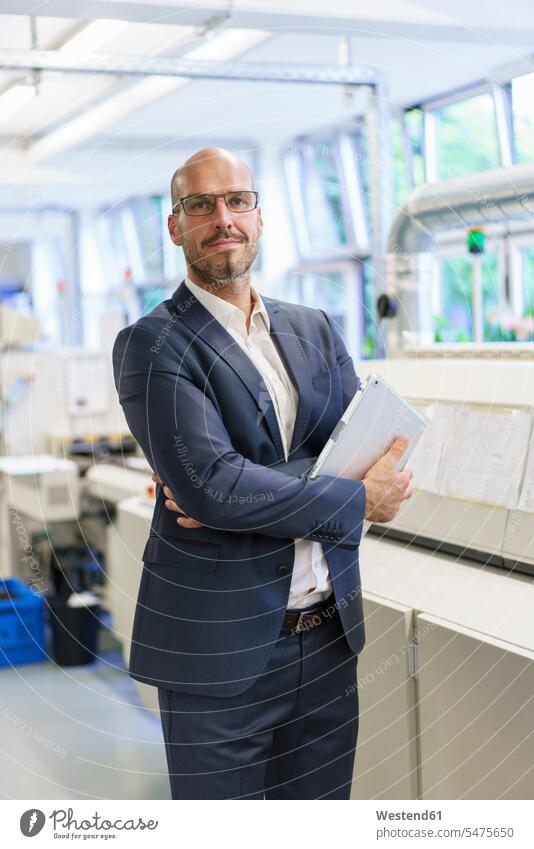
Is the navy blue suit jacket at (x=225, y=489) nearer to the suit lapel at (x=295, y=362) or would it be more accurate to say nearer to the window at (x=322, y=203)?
the suit lapel at (x=295, y=362)

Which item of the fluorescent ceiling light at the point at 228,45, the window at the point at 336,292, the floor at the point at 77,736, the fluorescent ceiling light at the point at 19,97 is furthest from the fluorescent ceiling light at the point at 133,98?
the floor at the point at 77,736

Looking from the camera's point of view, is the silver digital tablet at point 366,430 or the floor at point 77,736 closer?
the silver digital tablet at point 366,430

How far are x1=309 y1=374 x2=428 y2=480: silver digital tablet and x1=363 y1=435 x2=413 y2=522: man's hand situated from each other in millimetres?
32

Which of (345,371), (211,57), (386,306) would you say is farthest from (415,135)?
(345,371)

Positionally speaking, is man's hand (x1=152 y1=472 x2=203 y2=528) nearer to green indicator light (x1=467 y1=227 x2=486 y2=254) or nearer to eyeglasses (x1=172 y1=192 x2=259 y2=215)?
eyeglasses (x1=172 y1=192 x2=259 y2=215)

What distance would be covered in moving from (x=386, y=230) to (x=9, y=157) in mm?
7507

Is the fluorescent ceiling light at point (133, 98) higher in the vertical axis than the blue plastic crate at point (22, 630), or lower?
higher

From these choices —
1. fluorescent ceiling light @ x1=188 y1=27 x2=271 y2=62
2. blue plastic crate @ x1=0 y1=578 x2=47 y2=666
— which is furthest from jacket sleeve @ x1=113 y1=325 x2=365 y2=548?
fluorescent ceiling light @ x1=188 y1=27 x2=271 y2=62

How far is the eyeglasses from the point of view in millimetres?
1671

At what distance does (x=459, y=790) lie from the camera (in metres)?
1.99

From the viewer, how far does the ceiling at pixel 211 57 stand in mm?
3488
